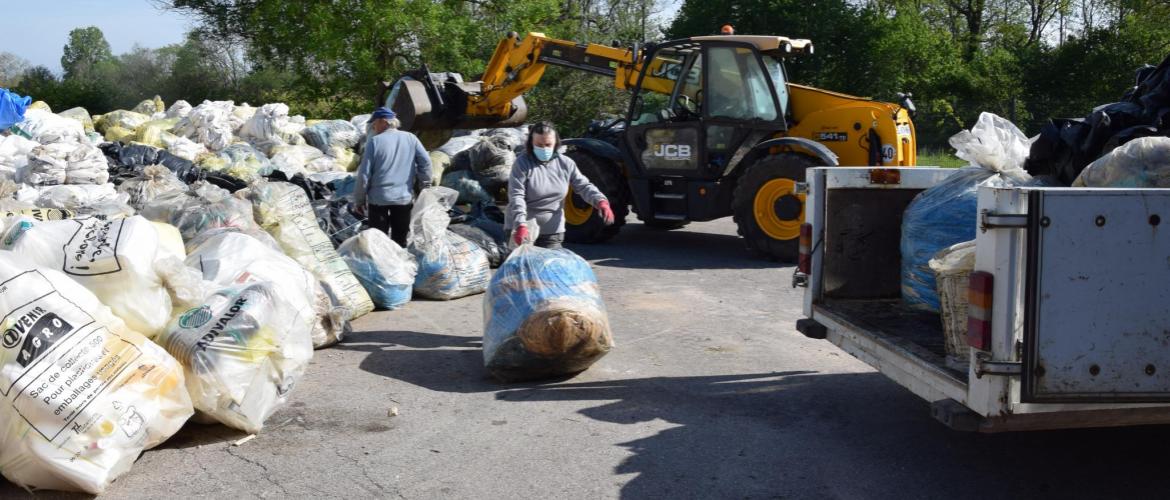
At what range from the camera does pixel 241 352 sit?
4785 millimetres

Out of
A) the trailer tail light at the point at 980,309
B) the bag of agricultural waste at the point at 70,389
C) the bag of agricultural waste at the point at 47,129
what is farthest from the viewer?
the bag of agricultural waste at the point at 47,129

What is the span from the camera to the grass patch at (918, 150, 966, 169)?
19875mm

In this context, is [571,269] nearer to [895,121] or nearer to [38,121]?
[895,121]

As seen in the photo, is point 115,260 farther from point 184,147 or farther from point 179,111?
point 179,111

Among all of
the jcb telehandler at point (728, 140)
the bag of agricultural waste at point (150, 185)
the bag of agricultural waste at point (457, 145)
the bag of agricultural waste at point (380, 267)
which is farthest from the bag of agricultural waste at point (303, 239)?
the bag of agricultural waste at point (457, 145)

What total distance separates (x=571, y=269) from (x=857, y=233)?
1603mm

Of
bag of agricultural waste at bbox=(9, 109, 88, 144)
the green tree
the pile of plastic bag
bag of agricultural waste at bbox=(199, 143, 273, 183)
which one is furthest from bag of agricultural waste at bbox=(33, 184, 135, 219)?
the green tree

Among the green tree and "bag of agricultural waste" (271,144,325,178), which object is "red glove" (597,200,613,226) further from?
the green tree

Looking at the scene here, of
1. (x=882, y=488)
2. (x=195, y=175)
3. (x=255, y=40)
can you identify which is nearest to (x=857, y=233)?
(x=882, y=488)

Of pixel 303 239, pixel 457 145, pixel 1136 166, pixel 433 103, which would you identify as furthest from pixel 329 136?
pixel 1136 166

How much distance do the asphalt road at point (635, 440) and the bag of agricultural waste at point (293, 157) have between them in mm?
6325

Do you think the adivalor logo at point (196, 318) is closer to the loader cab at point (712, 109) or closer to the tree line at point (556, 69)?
the loader cab at point (712, 109)

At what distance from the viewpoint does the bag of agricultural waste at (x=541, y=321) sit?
557 centimetres

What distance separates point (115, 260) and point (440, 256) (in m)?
3.67
